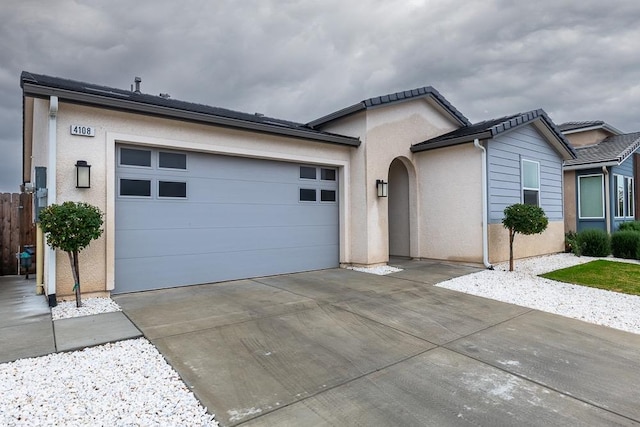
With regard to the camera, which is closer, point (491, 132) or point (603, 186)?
point (491, 132)

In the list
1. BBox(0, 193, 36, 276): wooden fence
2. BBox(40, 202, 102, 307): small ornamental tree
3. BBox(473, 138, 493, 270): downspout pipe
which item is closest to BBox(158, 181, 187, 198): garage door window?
BBox(40, 202, 102, 307): small ornamental tree

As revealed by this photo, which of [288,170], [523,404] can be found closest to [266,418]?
[523,404]

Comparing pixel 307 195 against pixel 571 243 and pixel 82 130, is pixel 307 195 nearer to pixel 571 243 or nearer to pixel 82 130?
pixel 82 130

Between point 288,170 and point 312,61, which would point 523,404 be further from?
point 312,61

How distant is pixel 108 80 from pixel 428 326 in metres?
14.0

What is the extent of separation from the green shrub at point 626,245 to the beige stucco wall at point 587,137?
A: 7602mm

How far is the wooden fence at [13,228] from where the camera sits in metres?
8.30

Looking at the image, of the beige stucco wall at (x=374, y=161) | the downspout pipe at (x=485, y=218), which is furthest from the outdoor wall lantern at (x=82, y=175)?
the downspout pipe at (x=485, y=218)

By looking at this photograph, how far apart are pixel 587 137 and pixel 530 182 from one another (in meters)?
9.09

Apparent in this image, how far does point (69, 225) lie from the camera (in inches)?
187

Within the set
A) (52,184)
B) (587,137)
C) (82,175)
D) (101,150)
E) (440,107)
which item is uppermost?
(587,137)

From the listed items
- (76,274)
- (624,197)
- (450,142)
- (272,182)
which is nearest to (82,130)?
(76,274)

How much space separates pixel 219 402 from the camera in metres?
2.65

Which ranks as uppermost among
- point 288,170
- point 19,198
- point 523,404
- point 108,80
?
point 108,80
